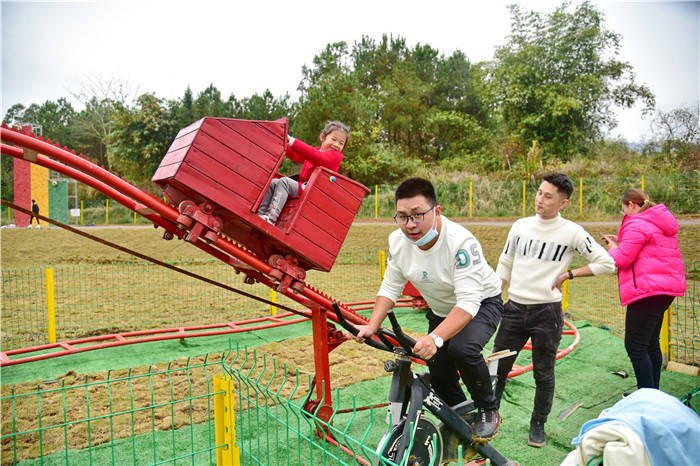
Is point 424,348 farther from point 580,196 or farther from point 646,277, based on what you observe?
point 580,196

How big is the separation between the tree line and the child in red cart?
18.3m

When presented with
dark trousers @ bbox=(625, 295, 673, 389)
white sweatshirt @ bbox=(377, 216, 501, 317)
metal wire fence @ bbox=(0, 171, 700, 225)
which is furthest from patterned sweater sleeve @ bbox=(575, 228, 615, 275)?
metal wire fence @ bbox=(0, 171, 700, 225)

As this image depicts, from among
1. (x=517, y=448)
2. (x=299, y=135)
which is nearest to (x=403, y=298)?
(x=517, y=448)

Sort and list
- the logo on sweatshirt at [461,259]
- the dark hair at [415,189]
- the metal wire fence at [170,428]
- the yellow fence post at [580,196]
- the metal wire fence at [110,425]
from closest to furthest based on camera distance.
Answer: the dark hair at [415,189] → the logo on sweatshirt at [461,259] → the metal wire fence at [170,428] → the metal wire fence at [110,425] → the yellow fence post at [580,196]

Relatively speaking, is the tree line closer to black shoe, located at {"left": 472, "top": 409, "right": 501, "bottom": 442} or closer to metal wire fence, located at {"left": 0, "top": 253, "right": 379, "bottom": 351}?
metal wire fence, located at {"left": 0, "top": 253, "right": 379, "bottom": 351}

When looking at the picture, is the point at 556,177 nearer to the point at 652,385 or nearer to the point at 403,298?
the point at 652,385

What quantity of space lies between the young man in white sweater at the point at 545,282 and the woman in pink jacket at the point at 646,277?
1.81 feet

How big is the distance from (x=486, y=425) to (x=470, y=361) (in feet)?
1.54

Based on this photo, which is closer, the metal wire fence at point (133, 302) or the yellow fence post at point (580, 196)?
the metal wire fence at point (133, 302)

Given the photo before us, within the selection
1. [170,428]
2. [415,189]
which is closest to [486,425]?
[415,189]

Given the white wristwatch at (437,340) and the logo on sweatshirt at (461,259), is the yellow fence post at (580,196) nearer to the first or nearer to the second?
the logo on sweatshirt at (461,259)

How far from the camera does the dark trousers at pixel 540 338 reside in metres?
3.35

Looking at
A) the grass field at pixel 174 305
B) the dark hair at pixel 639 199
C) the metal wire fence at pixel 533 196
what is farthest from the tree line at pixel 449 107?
the dark hair at pixel 639 199

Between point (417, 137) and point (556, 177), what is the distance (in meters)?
29.7
